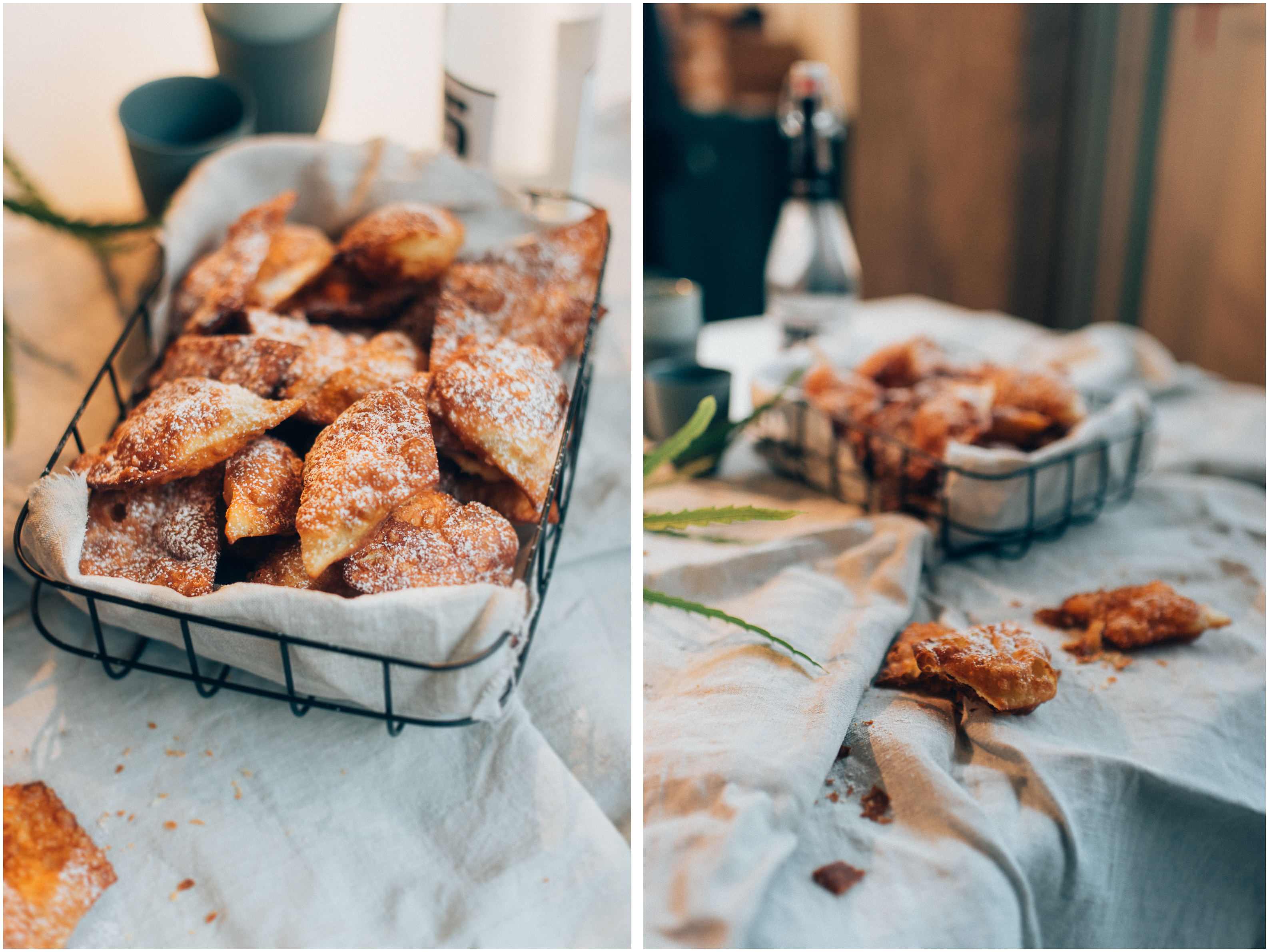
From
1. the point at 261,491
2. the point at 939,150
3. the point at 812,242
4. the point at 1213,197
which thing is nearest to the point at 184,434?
the point at 261,491

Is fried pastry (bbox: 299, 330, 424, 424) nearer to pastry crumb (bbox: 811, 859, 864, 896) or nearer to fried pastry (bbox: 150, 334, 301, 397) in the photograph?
fried pastry (bbox: 150, 334, 301, 397)

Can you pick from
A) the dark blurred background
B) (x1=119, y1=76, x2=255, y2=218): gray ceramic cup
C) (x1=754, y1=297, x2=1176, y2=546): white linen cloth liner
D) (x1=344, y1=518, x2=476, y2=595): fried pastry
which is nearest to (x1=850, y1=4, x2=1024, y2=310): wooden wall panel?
the dark blurred background

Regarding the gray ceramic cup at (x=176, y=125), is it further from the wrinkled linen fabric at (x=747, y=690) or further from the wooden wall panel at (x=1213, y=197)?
the wooden wall panel at (x=1213, y=197)

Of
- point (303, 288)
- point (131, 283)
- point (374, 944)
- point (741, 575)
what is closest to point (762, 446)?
point (741, 575)

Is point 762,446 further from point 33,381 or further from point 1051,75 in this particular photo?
point 1051,75

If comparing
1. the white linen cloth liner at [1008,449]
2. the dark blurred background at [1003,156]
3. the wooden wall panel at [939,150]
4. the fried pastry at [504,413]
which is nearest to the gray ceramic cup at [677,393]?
the white linen cloth liner at [1008,449]

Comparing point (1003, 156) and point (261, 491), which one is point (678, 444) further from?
point (1003, 156)
